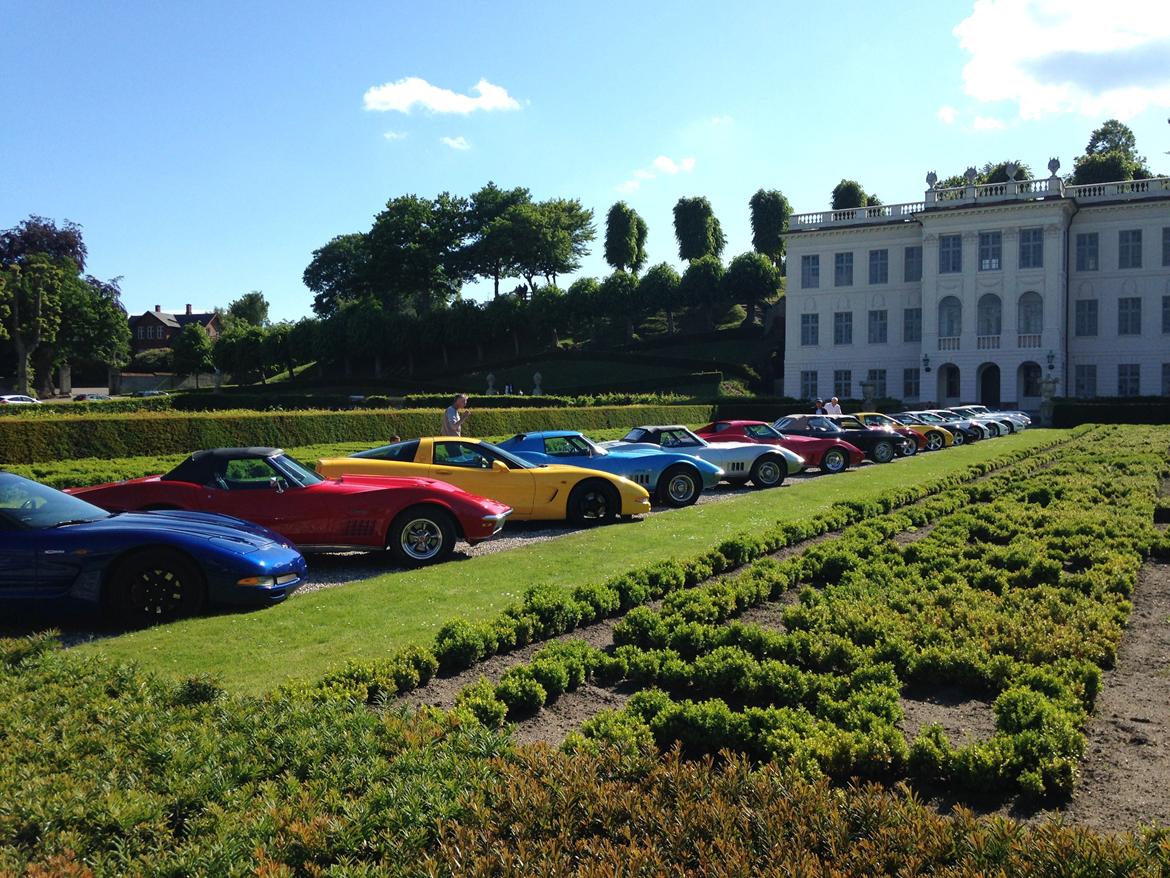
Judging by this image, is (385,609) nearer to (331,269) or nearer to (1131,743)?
(1131,743)

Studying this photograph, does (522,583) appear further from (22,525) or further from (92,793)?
(92,793)

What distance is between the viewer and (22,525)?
7.85m

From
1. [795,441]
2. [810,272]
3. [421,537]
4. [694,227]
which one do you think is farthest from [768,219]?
[421,537]

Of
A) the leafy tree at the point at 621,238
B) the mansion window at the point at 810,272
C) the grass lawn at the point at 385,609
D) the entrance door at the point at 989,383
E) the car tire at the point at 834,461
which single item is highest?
the leafy tree at the point at 621,238

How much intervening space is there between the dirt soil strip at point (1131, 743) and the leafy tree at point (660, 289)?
7764cm

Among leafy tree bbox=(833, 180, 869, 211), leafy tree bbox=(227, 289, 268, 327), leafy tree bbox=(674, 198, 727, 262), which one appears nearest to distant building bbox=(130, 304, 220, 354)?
leafy tree bbox=(227, 289, 268, 327)

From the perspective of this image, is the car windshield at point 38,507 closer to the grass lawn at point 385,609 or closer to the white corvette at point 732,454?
the grass lawn at point 385,609

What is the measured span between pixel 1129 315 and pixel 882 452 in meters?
40.8

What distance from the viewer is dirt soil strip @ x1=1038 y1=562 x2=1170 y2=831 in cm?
434

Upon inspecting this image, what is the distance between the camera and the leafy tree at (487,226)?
Answer: 3792 inches

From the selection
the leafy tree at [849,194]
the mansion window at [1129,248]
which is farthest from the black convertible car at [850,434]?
the leafy tree at [849,194]

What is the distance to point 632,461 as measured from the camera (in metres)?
16.4

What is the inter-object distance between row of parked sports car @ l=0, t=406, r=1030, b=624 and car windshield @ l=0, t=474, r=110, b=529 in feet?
0.05

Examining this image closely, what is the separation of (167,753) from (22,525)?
13.9 feet
